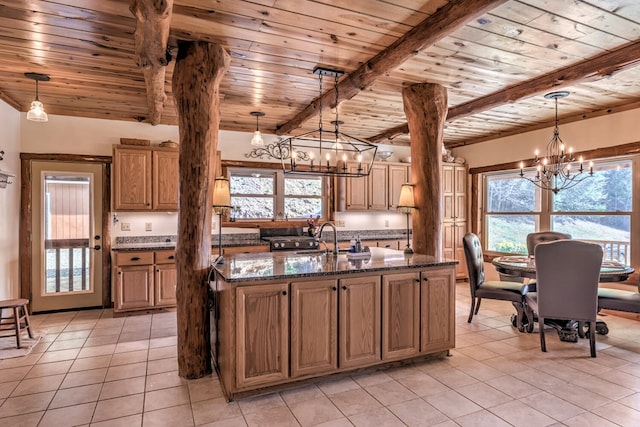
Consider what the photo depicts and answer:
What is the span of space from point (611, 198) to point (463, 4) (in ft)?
12.9

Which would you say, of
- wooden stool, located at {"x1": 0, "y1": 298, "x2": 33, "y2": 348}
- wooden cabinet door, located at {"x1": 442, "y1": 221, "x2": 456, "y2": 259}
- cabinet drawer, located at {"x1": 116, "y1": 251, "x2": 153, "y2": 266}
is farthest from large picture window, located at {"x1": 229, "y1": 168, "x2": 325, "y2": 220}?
wooden stool, located at {"x1": 0, "y1": 298, "x2": 33, "y2": 348}

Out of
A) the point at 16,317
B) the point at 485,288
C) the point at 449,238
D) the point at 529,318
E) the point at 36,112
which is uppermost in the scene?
the point at 36,112

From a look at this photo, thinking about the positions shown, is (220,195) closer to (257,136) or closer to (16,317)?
(257,136)

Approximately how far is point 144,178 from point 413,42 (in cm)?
370

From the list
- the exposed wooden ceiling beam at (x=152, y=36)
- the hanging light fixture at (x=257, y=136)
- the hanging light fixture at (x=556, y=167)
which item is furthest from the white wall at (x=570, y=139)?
the exposed wooden ceiling beam at (x=152, y=36)

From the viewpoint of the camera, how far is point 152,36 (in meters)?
2.33

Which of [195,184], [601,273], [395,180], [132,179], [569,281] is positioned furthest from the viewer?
[395,180]

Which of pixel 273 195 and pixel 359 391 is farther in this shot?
pixel 273 195

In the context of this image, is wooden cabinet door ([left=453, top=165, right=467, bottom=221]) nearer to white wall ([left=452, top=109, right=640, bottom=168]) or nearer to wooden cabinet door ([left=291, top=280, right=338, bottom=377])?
white wall ([left=452, top=109, right=640, bottom=168])

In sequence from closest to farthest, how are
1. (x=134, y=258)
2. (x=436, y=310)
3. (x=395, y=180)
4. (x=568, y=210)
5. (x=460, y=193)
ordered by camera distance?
1. (x=436, y=310)
2. (x=134, y=258)
3. (x=568, y=210)
4. (x=395, y=180)
5. (x=460, y=193)

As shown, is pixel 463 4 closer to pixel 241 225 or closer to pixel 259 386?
pixel 259 386

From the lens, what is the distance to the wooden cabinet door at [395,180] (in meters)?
6.42

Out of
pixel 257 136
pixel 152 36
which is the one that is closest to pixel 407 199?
pixel 257 136

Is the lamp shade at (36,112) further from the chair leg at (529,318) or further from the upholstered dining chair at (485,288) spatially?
the chair leg at (529,318)
